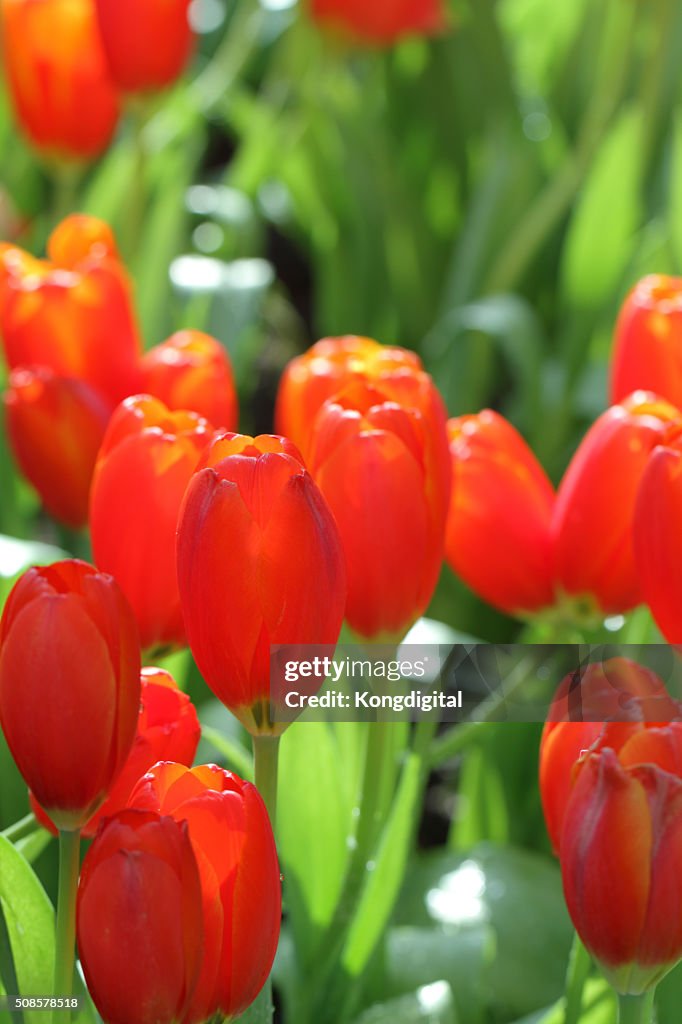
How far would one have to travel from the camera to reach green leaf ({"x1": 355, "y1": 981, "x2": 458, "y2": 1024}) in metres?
0.74

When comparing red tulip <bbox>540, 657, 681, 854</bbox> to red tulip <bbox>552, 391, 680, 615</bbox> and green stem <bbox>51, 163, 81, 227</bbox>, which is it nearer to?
red tulip <bbox>552, 391, 680, 615</bbox>

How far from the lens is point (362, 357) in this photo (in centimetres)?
79

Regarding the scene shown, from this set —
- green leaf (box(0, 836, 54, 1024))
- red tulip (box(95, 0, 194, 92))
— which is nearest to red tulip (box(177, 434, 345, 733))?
green leaf (box(0, 836, 54, 1024))

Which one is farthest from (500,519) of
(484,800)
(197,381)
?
(484,800)

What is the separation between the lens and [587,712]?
1.92ft

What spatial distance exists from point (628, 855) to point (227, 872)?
0.14 metres

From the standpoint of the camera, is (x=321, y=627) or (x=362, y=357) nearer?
(x=321, y=627)

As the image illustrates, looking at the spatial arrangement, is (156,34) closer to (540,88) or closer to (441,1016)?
(540,88)

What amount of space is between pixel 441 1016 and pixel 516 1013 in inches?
8.4

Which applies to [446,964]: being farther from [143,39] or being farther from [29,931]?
[143,39]

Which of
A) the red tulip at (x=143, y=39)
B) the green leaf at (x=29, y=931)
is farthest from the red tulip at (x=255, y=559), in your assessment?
the red tulip at (x=143, y=39)

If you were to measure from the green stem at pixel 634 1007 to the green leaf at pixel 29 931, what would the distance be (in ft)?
0.76

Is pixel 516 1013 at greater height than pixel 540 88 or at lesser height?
lesser

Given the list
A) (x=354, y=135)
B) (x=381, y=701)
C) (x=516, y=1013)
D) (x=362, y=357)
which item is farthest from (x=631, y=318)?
(x=354, y=135)
